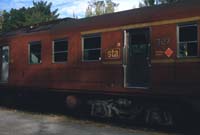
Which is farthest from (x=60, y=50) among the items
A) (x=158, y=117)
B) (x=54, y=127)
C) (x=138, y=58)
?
(x=158, y=117)

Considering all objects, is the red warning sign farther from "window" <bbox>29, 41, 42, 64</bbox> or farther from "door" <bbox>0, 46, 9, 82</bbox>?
"door" <bbox>0, 46, 9, 82</bbox>

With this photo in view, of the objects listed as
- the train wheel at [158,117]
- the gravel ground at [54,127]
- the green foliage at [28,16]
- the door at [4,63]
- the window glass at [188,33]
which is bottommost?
the gravel ground at [54,127]

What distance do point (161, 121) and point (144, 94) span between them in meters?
0.98

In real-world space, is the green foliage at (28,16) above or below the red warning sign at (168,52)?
above

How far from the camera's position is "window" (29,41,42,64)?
1848cm

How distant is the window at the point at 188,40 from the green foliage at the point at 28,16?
60121 millimetres

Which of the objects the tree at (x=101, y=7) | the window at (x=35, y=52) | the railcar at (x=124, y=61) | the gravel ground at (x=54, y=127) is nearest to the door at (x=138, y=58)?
the railcar at (x=124, y=61)

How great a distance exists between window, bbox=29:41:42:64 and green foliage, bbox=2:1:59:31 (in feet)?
173

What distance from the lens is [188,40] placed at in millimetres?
12219

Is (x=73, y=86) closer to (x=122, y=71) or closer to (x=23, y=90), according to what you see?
(x=122, y=71)

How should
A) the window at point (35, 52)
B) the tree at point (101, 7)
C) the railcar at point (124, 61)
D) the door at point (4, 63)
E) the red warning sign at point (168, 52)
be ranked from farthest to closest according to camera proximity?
the tree at point (101, 7) < the door at point (4, 63) < the window at point (35, 52) < the red warning sign at point (168, 52) < the railcar at point (124, 61)

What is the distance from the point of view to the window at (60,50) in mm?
Answer: 16781

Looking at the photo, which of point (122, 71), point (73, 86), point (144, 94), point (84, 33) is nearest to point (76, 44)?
point (84, 33)

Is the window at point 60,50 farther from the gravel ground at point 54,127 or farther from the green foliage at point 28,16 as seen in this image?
the green foliage at point 28,16
